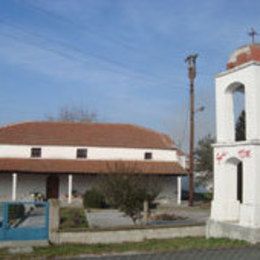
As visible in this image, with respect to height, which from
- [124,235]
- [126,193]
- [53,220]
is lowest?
[124,235]

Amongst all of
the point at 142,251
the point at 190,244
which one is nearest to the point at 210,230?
the point at 190,244

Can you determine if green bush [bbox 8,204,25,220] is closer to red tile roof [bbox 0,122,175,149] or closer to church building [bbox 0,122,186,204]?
church building [bbox 0,122,186,204]

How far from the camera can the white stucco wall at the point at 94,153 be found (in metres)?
40.0

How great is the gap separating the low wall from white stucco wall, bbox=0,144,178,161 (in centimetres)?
2450

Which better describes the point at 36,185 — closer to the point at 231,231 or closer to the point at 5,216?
the point at 5,216

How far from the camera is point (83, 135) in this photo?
42.6 meters

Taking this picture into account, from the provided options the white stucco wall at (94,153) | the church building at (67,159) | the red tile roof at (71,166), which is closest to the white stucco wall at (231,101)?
the red tile roof at (71,166)

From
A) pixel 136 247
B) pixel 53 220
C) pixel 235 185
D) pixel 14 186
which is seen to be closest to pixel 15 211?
pixel 53 220

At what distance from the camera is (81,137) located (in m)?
42.2

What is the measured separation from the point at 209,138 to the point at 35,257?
3949cm

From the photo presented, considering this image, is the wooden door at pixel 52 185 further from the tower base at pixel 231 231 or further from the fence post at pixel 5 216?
the tower base at pixel 231 231

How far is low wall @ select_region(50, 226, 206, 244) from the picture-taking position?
15.8 metres

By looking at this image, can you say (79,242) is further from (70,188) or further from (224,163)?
(70,188)

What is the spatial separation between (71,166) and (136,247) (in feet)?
84.7
